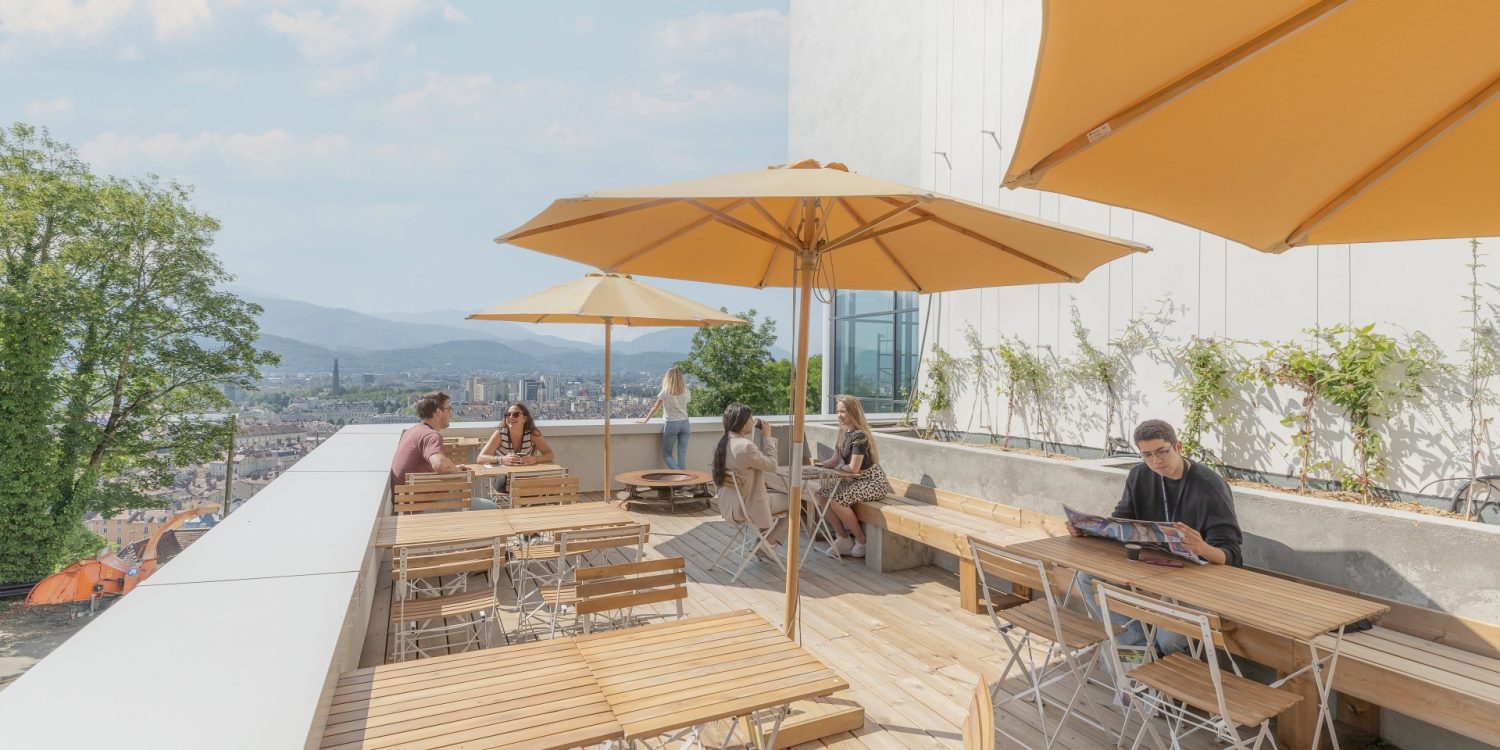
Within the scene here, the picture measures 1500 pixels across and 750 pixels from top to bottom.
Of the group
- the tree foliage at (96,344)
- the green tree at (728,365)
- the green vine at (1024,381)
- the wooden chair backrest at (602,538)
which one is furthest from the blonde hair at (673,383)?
the tree foliage at (96,344)

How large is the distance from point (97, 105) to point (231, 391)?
8999 cm

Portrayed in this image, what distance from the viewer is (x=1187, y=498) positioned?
3.81 meters

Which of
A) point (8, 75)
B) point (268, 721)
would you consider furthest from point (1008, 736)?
point (8, 75)

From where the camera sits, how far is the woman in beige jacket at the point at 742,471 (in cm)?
585

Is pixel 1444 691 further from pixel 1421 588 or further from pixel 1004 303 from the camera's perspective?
pixel 1004 303

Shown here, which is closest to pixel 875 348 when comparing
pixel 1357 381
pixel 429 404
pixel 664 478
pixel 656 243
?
pixel 664 478

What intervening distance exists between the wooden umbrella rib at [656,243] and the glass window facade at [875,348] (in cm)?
832

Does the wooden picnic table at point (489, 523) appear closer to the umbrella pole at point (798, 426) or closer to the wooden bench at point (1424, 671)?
the umbrella pole at point (798, 426)

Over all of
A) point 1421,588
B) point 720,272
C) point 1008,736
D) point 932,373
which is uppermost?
point 720,272

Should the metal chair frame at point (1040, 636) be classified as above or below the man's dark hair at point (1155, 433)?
below

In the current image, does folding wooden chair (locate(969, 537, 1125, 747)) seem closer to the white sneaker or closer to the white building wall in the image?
the white sneaker

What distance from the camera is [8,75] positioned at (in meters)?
79.4

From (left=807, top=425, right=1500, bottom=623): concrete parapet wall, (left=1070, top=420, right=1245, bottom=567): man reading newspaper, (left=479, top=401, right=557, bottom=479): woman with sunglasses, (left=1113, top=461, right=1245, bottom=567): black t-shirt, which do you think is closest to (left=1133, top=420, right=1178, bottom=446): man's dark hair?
(left=1070, top=420, right=1245, bottom=567): man reading newspaper

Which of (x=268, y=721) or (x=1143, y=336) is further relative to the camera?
(x=1143, y=336)
